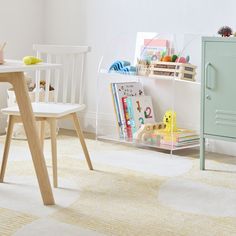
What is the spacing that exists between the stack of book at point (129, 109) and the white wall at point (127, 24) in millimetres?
147

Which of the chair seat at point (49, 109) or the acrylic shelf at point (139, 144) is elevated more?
the chair seat at point (49, 109)

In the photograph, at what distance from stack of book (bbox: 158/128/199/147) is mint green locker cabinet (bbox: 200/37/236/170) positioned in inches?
14.6

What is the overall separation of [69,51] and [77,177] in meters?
0.76

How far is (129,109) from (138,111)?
0.07 meters

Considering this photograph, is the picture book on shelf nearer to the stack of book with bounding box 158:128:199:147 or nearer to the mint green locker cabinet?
the stack of book with bounding box 158:128:199:147

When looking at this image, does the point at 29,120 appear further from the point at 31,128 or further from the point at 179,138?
the point at 179,138

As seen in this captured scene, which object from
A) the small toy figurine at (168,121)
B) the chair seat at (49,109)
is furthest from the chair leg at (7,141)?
the small toy figurine at (168,121)

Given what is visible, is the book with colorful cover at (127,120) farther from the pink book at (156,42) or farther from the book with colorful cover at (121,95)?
the pink book at (156,42)

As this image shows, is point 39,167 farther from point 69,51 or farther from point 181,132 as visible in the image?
point 181,132

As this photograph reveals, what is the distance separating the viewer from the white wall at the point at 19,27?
4.32 metres

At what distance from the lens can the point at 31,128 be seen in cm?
253

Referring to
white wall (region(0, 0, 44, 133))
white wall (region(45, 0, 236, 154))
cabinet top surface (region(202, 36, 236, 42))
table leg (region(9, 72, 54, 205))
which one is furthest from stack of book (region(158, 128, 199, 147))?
white wall (region(0, 0, 44, 133))

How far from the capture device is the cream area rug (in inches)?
88.3

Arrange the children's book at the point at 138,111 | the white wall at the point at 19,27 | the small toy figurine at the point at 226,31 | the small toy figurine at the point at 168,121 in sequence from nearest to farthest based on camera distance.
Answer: the small toy figurine at the point at 226,31 → the small toy figurine at the point at 168,121 → the children's book at the point at 138,111 → the white wall at the point at 19,27
